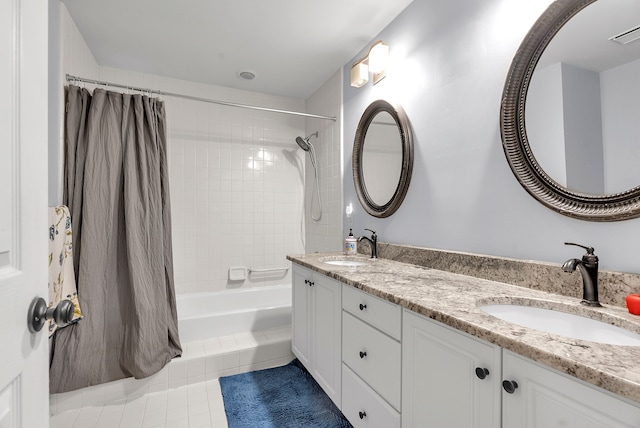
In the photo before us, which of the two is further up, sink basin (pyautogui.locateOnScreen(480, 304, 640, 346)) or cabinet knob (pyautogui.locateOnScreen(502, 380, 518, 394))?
sink basin (pyautogui.locateOnScreen(480, 304, 640, 346))

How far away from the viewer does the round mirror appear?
184 centimetres

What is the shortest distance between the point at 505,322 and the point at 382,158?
56.7 inches

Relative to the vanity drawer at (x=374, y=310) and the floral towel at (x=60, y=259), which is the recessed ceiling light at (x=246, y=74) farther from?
the vanity drawer at (x=374, y=310)

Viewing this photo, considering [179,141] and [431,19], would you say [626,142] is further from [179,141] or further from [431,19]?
[179,141]

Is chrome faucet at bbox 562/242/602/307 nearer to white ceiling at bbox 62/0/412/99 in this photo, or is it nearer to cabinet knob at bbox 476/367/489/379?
cabinet knob at bbox 476/367/489/379

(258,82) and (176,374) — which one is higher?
(258,82)

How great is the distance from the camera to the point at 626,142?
933 mm

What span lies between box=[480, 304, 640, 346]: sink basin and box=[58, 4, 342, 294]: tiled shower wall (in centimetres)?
164

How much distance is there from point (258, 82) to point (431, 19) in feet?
5.72

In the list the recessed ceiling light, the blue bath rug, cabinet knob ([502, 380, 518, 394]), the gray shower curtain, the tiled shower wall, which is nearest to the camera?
cabinet knob ([502, 380, 518, 394])

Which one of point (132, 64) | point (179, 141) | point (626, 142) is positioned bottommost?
point (626, 142)

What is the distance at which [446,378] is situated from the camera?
2.90ft
